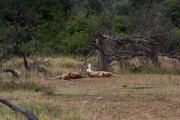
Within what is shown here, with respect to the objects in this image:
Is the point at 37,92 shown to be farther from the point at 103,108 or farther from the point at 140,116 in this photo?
the point at 140,116

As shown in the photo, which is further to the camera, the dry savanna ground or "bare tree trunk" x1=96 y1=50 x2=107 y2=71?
"bare tree trunk" x1=96 y1=50 x2=107 y2=71

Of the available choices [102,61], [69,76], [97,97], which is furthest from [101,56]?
[97,97]

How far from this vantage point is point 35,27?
31812 millimetres

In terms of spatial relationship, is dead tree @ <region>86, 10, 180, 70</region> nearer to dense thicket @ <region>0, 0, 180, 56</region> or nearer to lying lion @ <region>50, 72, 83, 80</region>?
lying lion @ <region>50, 72, 83, 80</region>

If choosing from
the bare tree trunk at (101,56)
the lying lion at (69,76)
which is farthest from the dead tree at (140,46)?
the lying lion at (69,76)

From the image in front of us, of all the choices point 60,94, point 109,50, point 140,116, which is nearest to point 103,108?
point 140,116

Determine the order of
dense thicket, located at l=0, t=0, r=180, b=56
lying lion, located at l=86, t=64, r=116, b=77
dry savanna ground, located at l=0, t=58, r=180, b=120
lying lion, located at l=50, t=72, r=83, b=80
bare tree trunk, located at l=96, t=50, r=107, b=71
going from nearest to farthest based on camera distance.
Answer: dry savanna ground, located at l=0, t=58, r=180, b=120, lying lion, located at l=50, t=72, r=83, b=80, lying lion, located at l=86, t=64, r=116, b=77, bare tree trunk, located at l=96, t=50, r=107, b=71, dense thicket, located at l=0, t=0, r=180, b=56

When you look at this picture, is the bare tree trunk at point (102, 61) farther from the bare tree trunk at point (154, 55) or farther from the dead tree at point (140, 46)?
the bare tree trunk at point (154, 55)

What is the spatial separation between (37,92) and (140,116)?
398cm

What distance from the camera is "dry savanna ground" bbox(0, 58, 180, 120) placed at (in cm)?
805

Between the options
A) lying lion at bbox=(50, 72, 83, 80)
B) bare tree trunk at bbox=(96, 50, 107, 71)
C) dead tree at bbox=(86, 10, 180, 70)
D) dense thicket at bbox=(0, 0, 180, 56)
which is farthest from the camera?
dense thicket at bbox=(0, 0, 180, 56)

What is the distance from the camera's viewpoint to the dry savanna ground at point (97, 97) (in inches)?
317

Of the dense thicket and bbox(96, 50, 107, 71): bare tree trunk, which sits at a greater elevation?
the dense thicket

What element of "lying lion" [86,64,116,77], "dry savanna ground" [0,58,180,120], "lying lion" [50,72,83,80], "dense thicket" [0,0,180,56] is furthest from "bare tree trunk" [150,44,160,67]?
"dense thicket" [0,0,180,56]
